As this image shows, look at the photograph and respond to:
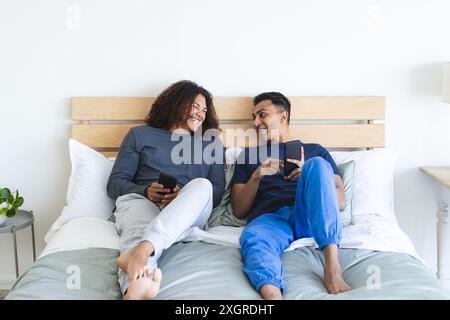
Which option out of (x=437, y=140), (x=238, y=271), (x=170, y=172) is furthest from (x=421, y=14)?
(x=238, y=271)

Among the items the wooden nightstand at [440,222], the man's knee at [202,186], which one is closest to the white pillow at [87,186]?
the man's knee at [202,186]

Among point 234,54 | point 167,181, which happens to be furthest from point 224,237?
point 234,54

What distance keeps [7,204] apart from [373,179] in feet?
5.55

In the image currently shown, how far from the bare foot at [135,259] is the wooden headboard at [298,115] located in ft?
3.42

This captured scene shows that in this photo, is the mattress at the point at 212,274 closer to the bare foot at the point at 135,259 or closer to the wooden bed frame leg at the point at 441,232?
the bare foot at the point at 135,259

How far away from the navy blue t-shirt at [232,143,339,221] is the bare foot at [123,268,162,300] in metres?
0.74

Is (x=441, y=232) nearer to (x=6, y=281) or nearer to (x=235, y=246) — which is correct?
(x=235, y=246)

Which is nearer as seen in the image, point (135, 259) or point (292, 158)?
point (135, 259)

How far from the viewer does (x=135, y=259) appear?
1812 mm

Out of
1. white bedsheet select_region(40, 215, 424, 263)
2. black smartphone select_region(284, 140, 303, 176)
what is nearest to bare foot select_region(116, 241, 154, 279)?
white bedsheet select_region(40, 215, 424, 263)

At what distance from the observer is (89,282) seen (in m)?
1.86

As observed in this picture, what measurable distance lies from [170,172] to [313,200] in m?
0.78

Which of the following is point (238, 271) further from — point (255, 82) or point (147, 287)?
point (255, 82)

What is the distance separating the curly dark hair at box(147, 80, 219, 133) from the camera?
8.68 feet
